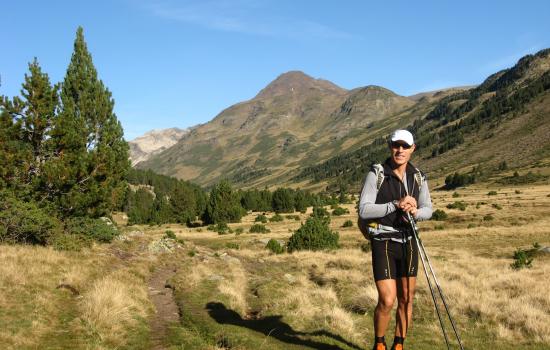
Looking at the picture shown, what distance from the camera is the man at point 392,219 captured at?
6012 mm

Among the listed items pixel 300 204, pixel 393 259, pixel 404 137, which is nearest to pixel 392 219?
pixel 393 259

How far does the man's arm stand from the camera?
581 cm

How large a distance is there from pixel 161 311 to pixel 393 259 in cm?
920

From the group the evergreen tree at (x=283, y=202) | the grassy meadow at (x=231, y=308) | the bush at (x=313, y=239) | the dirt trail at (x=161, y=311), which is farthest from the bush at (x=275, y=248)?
the evergreen tree at (x=283, y=202)

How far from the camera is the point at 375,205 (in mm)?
5859

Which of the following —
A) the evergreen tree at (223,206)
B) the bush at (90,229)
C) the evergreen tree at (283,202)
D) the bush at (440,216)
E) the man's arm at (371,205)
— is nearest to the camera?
the man's arm at (371,205)

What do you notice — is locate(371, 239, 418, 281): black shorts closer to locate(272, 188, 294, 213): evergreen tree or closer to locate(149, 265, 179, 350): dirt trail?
locate(149, 265, 179, 350): dirt trail

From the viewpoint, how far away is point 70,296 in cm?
1273

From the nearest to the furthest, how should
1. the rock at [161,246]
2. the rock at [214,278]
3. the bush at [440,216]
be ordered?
the rock at [214,278] → the rock at [161,246] → the bush at [440,216]

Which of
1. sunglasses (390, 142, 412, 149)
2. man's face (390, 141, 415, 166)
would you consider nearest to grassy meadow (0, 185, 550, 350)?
man's face (390, 141, 415, 166)

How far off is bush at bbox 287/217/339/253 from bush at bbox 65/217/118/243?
14.4m

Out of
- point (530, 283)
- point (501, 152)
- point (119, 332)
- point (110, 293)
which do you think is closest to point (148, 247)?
point (110, 293)

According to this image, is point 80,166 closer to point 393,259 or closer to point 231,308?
point 231,308

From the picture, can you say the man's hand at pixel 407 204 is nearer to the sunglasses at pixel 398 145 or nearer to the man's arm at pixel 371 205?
the man's arm at pixel 371 205
